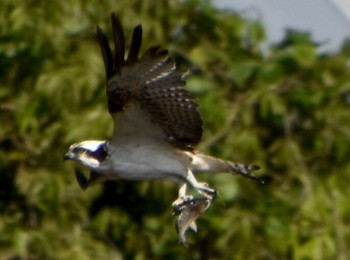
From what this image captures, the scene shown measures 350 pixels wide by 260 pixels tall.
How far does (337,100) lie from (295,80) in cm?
22

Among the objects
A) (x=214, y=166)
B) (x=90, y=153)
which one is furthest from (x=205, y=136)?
(x=90, y=153)

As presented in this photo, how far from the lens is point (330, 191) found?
37.7ft

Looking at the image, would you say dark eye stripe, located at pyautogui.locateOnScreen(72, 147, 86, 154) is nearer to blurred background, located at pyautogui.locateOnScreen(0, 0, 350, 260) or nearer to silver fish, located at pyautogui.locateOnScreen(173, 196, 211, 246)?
silver fish, located at pyautogui.locateOnScreen(173, 196, 211, 246)

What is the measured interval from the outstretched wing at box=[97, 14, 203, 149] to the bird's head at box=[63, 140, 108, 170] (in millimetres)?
127

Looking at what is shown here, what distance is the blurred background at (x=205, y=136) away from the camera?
11.4 meters

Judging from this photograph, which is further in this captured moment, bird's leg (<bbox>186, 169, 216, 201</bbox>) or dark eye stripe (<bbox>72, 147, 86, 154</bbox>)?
dark eye stripe (<bbox>72, 147, 86, 154</bbox>)

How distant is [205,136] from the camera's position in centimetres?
1139

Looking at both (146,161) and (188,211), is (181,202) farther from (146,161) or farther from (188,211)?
(146,161)

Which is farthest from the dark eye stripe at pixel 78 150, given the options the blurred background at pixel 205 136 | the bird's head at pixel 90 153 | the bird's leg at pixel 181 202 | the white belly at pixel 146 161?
the blurred background at pixel 205 136

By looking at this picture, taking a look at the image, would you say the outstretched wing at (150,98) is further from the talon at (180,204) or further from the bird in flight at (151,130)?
the talon at (180,204)

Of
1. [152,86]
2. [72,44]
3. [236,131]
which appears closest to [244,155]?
[236,131]

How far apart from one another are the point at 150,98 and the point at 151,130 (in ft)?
0.49

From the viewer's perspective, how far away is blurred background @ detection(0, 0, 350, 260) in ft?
37.6

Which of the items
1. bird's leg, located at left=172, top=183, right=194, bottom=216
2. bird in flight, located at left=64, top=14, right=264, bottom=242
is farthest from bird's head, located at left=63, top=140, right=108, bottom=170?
bird's leg, located at left=172, top=183, right=194, bottom=216
